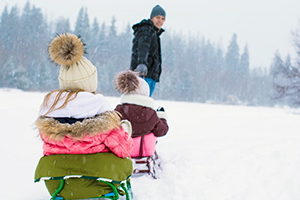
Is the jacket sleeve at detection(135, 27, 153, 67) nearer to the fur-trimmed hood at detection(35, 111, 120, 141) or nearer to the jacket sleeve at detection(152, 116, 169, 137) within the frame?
the jacket sleeve at detection(152, 116, 169, 137)

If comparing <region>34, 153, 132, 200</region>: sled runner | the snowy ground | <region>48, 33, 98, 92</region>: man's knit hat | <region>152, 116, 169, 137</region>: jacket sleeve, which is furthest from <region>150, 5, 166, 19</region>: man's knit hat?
<region>34, 153, 132, 200</region>: sled runner

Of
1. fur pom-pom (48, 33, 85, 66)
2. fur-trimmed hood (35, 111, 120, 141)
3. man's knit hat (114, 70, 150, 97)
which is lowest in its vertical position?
fur-trimmed hood (35, 111, 120, 141)

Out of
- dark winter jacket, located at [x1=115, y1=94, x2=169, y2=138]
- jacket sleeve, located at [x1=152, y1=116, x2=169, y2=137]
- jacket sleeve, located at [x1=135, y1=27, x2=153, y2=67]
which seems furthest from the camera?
jacket sleeve, located at [x1=135, y1=27, x2=153, y2=67]

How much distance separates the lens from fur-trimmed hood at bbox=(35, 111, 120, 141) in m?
1.86

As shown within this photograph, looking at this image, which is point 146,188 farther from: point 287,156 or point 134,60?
point 134,60

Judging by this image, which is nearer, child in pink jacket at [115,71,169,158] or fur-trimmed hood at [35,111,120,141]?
fur-trimmed hood at [35,111,120,141]

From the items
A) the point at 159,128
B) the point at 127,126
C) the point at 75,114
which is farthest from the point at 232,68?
the point at 75,114

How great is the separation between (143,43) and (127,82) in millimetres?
1140

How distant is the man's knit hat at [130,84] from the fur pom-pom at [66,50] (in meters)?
1.24

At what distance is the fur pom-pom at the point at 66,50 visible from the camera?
196 cm

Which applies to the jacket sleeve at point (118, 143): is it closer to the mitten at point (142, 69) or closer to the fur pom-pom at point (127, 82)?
the fur pom-pom at point (127, 82)

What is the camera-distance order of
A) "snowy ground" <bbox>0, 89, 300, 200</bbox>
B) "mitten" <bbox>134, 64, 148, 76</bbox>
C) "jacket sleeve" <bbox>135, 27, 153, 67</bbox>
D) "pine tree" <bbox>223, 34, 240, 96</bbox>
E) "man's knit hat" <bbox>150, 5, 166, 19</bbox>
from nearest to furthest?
1. "snowy ground" <bbox>0, 89, 300, 200</bbox>
2. "mitten" <bbox>134, 64, 148, 76</bbox>
3. "jacket sleeve" <bbox>135, 27, 153, 67</bbox>
4. "man's knit hat" <bbox>150, 5, 166, 19</bbox>
5. "pine tree" <bbox>223, 34, 240, 96</bbox>

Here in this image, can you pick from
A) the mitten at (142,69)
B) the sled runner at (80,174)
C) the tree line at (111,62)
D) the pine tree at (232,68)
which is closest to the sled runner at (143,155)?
the mitten at (142,69)

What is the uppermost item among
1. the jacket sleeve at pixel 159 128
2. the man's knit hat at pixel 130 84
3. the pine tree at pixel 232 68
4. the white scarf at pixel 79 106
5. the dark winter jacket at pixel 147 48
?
the pine tree at pixel 232 68
